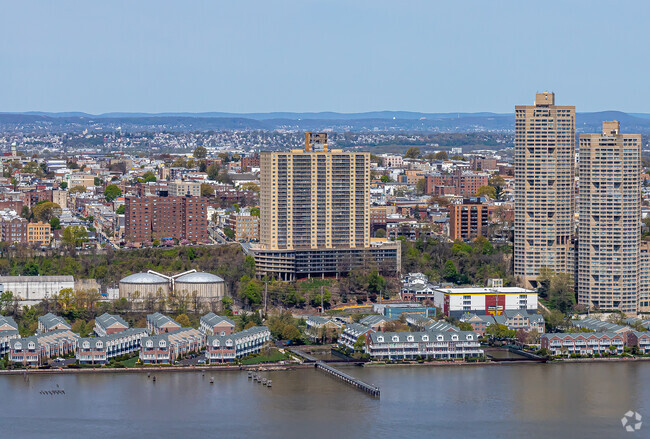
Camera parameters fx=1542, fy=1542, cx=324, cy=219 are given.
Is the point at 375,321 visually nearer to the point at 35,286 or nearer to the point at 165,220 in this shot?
the point at 35,286

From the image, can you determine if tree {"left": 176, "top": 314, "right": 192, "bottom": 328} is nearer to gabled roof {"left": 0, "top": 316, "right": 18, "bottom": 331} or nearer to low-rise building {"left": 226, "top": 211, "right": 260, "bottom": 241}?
gabled roof {"left": 0, "top": 316, "right": 18, "bottom": 331}

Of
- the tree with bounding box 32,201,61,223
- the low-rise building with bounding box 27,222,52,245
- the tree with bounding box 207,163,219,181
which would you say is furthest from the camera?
the tree with bounding box 207,163,219,181

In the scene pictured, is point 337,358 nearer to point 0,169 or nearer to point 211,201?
point 211,201

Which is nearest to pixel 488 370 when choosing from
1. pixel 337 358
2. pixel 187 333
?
pixel 337 358

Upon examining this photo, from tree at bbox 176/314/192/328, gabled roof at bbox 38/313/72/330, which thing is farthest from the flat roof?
gabled roof at bbox 38/313/72/330

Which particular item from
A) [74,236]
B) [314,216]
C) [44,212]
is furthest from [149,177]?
[314,216]

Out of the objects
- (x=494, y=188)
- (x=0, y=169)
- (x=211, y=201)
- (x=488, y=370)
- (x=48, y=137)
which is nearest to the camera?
(x=488, y=370)
